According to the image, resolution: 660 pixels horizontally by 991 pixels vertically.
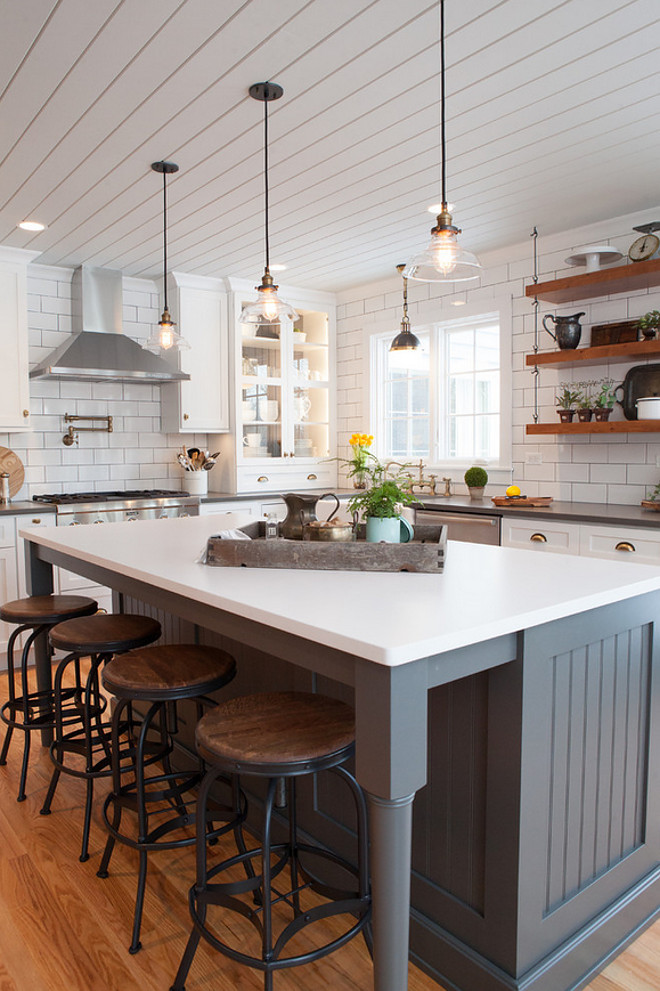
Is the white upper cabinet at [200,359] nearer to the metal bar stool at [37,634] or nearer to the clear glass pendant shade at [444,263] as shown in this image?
the metal bar stool at [37,634]

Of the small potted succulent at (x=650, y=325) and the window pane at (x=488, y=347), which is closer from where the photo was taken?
the small potted succulent at (x=650, y=325)

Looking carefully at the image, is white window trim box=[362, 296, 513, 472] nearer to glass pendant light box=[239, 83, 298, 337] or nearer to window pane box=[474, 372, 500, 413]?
window pane box=[474, 372, 500, 413]

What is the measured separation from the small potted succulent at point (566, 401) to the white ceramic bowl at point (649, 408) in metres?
0.47

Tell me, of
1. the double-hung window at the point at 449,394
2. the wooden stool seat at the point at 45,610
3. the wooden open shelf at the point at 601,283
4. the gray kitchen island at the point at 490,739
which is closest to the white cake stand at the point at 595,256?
the wooden open shelf at the point at 601,283

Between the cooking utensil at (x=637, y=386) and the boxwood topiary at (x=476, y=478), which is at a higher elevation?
the cooking utensil at (x=637, y=386)

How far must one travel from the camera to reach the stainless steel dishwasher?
13.6 ft

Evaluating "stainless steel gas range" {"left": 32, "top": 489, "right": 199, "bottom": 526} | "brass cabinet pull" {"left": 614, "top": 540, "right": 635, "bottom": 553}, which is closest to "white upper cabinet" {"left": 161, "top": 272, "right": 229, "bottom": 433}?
"stainless steel gas range" {"left": 32, "top": 489, "right": 199, "bottom": 526}

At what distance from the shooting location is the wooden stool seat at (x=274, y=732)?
148 cm

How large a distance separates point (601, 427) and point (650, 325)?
60 cm

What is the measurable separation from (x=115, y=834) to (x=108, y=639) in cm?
62

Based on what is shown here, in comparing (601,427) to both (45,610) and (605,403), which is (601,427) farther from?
(45,610)

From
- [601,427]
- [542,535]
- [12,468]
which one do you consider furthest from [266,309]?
[12,468]

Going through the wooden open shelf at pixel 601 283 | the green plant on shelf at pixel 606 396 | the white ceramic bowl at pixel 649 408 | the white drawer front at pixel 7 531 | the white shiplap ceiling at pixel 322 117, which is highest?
the white shiplap ceiling at pixel 322 117

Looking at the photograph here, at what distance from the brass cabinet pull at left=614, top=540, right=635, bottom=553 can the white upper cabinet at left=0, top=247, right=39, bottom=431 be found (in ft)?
12.4
